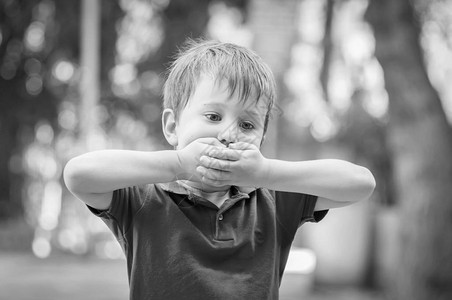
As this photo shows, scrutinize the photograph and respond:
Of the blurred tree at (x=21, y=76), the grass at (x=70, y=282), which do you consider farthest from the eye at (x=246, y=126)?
the blurred tree at (x=21, y=76)

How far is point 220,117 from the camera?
1439 mm

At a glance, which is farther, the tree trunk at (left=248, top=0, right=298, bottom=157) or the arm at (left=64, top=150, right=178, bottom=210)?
the tree trunk at (left=248, top=0, right=298, bottom=157)

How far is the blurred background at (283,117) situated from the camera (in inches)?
205

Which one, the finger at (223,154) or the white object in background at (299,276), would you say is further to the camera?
the white object in background at (299,276)

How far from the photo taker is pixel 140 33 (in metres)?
11.2

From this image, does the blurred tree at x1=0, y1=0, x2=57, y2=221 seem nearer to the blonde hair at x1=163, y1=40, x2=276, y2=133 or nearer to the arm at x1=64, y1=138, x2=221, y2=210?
the blonde hair at x1=163, y1=40, x2=276, y2=133

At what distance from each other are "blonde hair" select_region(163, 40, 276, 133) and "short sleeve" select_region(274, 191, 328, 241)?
7.0 inches

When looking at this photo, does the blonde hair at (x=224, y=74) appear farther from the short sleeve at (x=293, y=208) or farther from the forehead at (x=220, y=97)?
the short sleeve at (x=293, y=208)

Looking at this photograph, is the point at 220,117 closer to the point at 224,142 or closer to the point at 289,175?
the point at 224,142

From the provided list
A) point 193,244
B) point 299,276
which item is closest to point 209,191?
point 193,244

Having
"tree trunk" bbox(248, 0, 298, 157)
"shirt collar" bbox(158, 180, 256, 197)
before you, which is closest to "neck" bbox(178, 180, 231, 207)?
"shirt collar" bbox(158, 180, 256, 197)

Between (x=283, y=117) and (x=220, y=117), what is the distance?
917cm

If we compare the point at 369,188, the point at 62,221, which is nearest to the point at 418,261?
the point at 369,188

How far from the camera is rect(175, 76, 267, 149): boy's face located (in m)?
1.42
